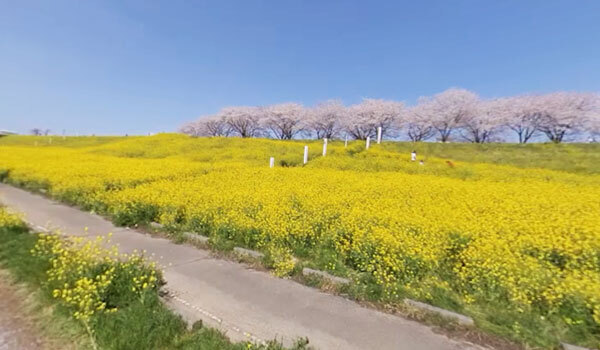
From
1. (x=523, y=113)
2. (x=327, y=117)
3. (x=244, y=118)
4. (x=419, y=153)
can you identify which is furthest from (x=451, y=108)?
(x=244, y=118)

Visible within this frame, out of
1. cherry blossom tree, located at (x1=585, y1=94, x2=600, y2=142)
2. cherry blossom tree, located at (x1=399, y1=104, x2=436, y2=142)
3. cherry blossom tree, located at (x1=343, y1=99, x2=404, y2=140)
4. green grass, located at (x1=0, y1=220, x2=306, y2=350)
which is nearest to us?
green grass, located at (x1=0, y1=220, x2=306, y2=350)

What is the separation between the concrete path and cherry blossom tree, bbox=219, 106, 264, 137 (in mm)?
55917

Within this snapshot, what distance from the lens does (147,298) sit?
311 centimetres

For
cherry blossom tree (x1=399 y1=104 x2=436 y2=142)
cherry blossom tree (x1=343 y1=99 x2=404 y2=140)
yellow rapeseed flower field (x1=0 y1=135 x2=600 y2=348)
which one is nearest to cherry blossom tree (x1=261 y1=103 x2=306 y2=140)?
cherry blossom tree (x1=343 y1=99 x2=404 y2=140)

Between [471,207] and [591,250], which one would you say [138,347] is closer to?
[591,250]

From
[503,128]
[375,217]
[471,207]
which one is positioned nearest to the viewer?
[375,217]

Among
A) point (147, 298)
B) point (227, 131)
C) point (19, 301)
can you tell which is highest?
point (227, 131)

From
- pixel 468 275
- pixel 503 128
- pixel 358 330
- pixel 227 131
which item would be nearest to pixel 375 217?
pixel 468 275

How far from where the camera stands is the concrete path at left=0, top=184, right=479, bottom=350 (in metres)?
2.71

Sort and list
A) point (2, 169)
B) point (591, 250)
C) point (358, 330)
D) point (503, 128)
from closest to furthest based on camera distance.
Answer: point (358, 330)
point (591, 250)
point (2, 169)
point (503, 128)

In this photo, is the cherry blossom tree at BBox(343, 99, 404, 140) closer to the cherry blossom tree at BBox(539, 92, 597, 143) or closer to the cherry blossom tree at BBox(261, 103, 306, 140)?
the cherry blossom tree at BBox(261, 103, 306, 140)

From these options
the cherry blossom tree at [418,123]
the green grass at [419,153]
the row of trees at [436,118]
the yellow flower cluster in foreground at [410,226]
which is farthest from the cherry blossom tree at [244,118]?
the yellow flower cluster in foreground at [410,226]

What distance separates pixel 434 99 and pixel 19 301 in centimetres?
5251

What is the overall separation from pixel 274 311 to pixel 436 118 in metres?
49.8
